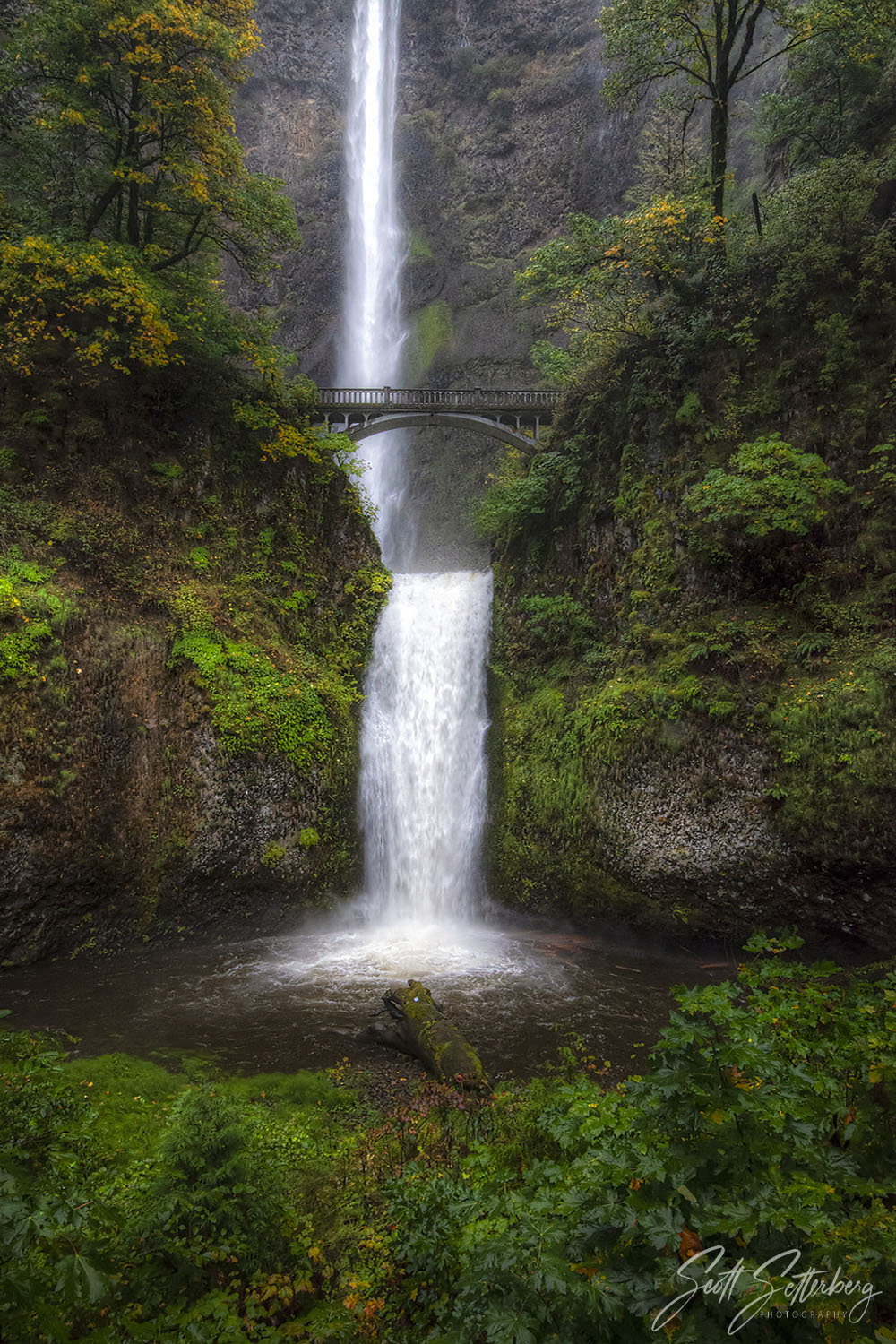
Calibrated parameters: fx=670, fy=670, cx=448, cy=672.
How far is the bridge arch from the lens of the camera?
19.4m

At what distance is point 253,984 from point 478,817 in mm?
4924

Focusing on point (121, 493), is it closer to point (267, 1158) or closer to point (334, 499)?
point (334, 499)

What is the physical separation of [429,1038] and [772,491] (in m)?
7.69

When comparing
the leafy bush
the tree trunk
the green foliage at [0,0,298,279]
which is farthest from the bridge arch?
the leafy bush

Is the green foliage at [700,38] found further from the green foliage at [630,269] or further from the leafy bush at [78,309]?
the leafy bush at [78,309]

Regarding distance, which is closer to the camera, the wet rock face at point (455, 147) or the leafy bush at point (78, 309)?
the leafy bush at point (78, 309)

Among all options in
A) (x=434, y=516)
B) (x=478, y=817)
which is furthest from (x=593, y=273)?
(x=434, y=516)

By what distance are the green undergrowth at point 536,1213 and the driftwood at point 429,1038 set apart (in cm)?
128

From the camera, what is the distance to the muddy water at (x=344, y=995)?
648 cm

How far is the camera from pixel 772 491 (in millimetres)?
8758

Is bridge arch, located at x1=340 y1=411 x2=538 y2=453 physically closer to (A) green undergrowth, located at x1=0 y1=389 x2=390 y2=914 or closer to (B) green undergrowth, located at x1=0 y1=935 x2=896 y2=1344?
(A) green undergrowth, located at x1=0 y1=389 x2=390 y2=914

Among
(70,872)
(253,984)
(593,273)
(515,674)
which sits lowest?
(253,984)

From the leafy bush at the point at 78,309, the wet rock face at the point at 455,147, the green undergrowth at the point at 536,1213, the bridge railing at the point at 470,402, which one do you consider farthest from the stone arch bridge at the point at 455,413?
the green undergrowth at the point at 536,1213

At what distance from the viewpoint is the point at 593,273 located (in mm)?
12125
